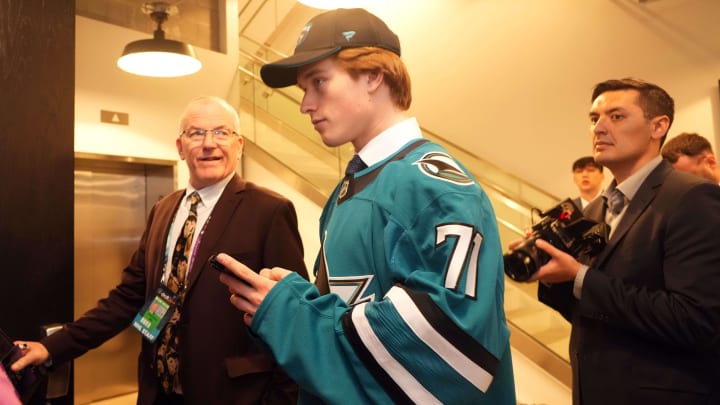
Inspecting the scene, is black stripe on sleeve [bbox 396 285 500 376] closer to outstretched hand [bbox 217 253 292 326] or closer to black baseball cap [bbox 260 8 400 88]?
outstretched hand [bbox 217 253 292 326]

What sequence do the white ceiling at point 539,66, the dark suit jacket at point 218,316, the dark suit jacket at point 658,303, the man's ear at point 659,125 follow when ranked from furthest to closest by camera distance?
the white ceiling at point 539,66, the man's ear at point 659,125, the dark suit jacket at point 218,316, the dark suit jacket at point 658,303

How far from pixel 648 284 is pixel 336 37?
1291 millimetres

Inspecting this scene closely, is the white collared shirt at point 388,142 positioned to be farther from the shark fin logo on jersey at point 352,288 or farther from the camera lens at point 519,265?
the camera lens at point 519,265

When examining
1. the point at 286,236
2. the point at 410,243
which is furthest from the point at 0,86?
the point at 410,243

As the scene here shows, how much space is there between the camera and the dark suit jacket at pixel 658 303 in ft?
5.28

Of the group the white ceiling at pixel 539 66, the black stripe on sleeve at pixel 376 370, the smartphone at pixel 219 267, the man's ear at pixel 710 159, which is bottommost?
the black stripe on sleeve at pixel 376 370

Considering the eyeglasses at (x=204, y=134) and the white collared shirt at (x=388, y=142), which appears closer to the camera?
the white collared shirt at (x=388, y=142)

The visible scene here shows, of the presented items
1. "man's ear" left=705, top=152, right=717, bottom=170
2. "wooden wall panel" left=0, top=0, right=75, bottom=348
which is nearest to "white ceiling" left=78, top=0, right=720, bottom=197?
"wooden wall panel" left=0, top=0, right=75, bottom=348

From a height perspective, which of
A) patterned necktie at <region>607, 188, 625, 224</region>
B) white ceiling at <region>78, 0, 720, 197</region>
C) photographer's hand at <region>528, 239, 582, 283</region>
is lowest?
photographer's hand at <region>528, 239, 582, 283</region>

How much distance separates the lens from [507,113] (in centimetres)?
722

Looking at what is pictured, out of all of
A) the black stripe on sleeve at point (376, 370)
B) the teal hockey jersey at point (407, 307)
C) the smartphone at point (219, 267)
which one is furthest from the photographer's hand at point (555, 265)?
the smartphone at point (219, 267)

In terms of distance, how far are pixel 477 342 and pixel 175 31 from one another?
4657mm

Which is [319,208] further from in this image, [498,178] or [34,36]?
[34,36]

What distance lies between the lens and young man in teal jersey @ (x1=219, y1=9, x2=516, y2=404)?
2.92 feet
